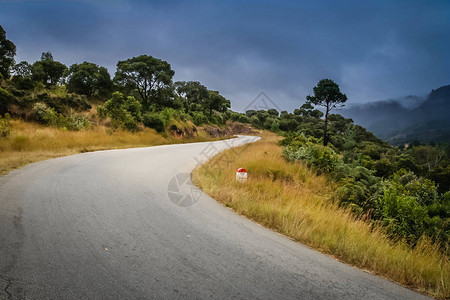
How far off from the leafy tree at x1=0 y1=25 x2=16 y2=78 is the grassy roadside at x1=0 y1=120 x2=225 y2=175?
38.3ft

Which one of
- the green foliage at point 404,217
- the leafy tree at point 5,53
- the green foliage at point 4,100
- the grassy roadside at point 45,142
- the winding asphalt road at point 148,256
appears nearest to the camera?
the winding asphalt road at point 148,256

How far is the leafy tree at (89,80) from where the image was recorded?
994 inches

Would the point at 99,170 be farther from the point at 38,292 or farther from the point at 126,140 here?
the point at 126,140

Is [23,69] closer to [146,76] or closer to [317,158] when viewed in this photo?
[146,76]

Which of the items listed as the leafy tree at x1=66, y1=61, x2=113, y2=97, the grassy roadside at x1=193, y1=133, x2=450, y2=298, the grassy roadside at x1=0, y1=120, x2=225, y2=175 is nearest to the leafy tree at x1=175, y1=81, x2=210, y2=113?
the leafy tree at x1=66, y1=61, x2=113, y2=97

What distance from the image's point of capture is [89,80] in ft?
85.3

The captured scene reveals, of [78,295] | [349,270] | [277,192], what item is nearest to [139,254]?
[78,295]

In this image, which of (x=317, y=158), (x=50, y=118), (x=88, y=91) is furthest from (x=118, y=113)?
(x=317, y=158)

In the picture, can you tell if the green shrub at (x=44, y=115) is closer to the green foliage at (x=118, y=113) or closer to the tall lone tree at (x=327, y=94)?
the green foliage at (x=118, y=113)

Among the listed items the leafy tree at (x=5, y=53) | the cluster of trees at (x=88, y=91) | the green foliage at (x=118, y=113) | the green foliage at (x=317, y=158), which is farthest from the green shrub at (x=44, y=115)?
the green foliage at (x=317, y=158)

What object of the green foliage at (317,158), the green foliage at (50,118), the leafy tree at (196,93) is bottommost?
the green foliage at (317,158)

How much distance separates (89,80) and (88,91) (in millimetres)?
1356

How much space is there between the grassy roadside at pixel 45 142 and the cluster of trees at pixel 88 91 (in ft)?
5.53

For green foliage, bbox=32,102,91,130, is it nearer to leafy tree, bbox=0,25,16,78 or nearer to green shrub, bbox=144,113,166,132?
green shrub, bbox=144,113,166,132
